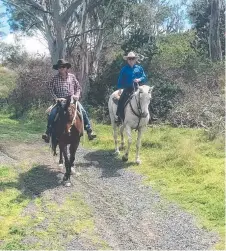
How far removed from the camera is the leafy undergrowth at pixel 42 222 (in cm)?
600

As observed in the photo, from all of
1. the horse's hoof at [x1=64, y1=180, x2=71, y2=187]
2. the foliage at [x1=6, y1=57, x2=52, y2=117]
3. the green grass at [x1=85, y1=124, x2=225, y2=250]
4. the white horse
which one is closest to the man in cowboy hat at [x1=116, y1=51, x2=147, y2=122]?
the white horse

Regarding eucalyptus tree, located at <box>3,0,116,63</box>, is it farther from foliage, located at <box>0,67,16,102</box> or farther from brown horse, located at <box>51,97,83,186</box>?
brown horse, located at <box>51,97,83,186</box>

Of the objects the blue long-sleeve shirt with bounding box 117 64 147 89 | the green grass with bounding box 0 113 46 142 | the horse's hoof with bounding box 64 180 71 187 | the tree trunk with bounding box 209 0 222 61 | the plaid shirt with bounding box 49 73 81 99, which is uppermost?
the tree trunk with bounding box 209 0 222 61

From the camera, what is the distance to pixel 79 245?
5.91 meters

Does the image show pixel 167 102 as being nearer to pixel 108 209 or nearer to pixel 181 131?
pixel 181 131

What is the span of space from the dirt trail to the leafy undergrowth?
0.11m

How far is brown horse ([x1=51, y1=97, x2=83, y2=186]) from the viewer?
868 centimetres

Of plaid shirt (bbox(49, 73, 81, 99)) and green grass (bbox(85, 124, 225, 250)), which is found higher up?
plaid shirt (bbox(49, 73, 81, 99))

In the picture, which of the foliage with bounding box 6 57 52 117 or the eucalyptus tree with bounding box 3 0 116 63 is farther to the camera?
the foliage with bounding box 6 57 52 117

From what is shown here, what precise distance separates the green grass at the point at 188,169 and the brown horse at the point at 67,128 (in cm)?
181

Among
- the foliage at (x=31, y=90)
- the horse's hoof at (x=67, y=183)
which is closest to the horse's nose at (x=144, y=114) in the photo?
the horse's hoof at (x=67, y=183)

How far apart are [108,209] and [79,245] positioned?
152 cm

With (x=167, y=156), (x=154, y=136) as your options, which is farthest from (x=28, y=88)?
(x=167, y=156)

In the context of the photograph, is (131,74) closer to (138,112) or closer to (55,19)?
(138,112)
